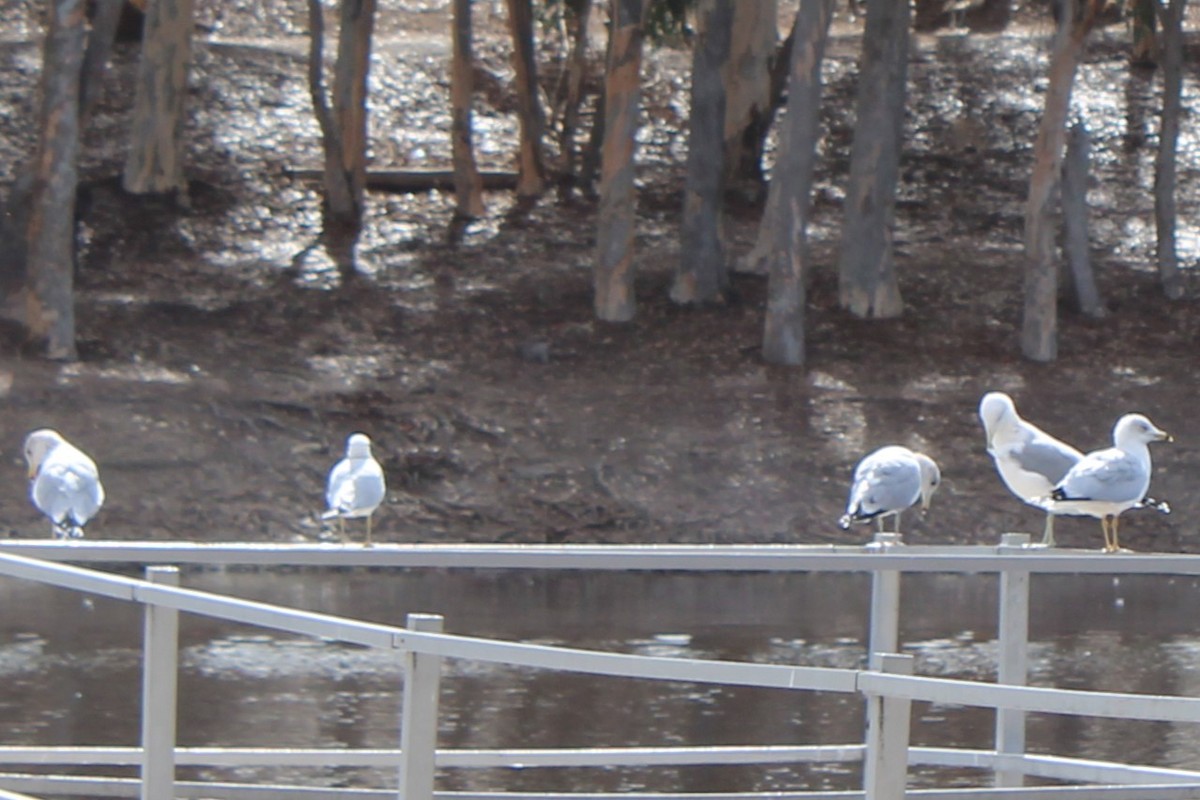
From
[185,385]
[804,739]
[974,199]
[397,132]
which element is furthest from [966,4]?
[804,739]

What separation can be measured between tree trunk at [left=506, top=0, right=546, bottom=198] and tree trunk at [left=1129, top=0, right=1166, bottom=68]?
6.40m

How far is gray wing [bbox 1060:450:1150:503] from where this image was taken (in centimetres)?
887

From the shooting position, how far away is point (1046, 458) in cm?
1002

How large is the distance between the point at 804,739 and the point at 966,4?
865 inches

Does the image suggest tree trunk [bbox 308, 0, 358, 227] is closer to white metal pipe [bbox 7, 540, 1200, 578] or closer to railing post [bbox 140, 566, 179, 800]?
white metal pipe [bbox 7, 540, 1200, 578]

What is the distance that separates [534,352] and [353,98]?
4622 mm

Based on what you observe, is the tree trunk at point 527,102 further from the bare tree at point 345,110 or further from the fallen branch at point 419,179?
the bare tree at point 345,110

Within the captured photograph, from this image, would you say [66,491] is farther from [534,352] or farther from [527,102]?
[527,102]

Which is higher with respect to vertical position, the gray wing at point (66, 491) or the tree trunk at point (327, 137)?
the tree trunk at point (327, 137)

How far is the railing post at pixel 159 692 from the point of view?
5148 mm

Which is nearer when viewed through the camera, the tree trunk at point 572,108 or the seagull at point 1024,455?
the seagull at point 1024,455

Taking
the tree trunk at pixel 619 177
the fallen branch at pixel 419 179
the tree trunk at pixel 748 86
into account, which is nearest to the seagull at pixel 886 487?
the tree trunk at pixel 619 177

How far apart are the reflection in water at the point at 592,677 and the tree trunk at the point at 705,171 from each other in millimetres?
4899

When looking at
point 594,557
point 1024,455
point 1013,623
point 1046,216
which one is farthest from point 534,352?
point 594,557
